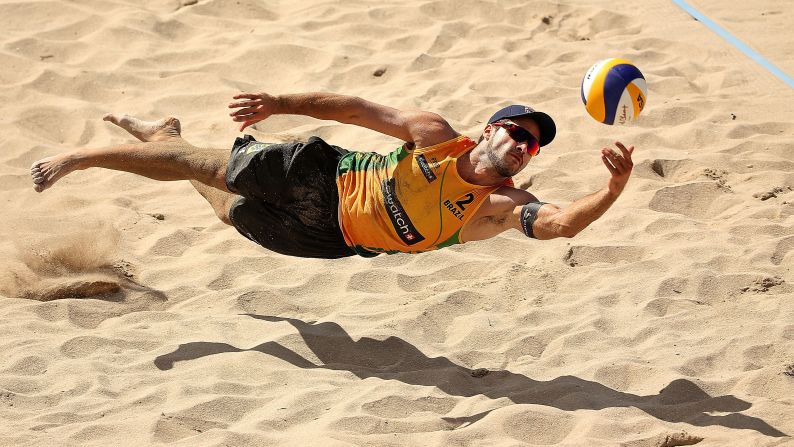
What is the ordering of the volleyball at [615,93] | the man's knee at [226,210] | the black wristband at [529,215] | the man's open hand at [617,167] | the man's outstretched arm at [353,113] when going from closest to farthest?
the man's open hand at [617,167], the black wristband at [529,215], the man's outstretched arm at [353,113], the volleyball at [615,93], the man's knee at [226,210]

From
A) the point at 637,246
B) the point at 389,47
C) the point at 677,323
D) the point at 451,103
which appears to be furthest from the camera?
the point at 389,47

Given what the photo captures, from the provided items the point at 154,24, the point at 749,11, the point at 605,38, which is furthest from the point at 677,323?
the point at 154,24

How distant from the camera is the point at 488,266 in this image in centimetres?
573

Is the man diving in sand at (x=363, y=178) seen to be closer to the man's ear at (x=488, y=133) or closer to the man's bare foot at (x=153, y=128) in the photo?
the man's ear at (x=488, y=133)

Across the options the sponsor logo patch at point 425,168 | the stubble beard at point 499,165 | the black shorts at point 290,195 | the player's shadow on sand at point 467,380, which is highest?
the stubble beard at point 499,165

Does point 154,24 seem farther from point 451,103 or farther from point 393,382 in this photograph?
point 393,382

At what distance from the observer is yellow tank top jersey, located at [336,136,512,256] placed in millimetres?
4648

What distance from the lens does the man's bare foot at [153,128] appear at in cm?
562

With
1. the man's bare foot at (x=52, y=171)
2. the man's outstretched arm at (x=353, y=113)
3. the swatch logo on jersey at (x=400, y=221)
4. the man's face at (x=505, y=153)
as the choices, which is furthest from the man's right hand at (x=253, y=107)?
the man's face at (x=505, y=153)

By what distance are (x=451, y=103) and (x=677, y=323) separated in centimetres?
290

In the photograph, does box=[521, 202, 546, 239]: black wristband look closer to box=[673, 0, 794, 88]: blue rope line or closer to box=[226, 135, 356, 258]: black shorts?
box=[226, 135, 356, 258]: black shorts

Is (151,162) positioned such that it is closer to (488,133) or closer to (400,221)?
(400,221)

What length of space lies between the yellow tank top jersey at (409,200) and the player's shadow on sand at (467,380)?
477 millimetres

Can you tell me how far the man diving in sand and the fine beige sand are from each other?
1.77 ft
